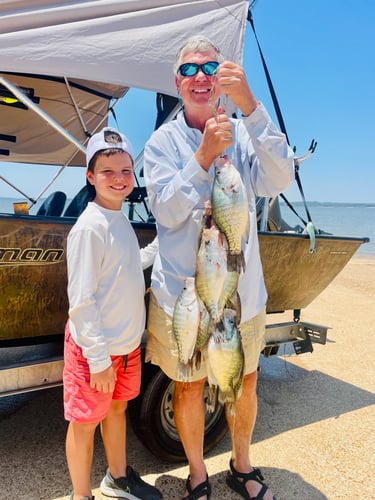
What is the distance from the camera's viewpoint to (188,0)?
133 inches

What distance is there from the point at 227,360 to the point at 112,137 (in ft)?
4.22

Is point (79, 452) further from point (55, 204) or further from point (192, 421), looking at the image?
point (55, 204)

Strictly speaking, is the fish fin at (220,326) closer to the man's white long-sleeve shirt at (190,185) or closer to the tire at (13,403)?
the man's white long-sleeve shirt at (190,185)

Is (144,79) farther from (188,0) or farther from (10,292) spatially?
(10,292)

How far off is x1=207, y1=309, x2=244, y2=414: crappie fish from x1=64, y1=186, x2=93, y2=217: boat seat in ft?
6.25

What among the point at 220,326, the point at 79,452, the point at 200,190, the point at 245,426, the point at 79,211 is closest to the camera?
the point at 220,326

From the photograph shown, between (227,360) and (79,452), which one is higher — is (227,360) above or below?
above

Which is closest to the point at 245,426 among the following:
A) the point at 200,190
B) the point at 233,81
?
the point at 200,190

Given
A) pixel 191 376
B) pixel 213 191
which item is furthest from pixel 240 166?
pixel 191 376

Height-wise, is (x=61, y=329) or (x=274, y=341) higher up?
(x=61, y=329)

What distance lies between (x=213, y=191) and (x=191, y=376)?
1066mm

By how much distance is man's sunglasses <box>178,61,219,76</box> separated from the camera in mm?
2059

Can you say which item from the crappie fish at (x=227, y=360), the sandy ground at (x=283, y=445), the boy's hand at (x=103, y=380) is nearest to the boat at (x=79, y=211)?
the sandy ground at (x=283, y=445)

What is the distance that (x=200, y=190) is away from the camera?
2.00 metres
